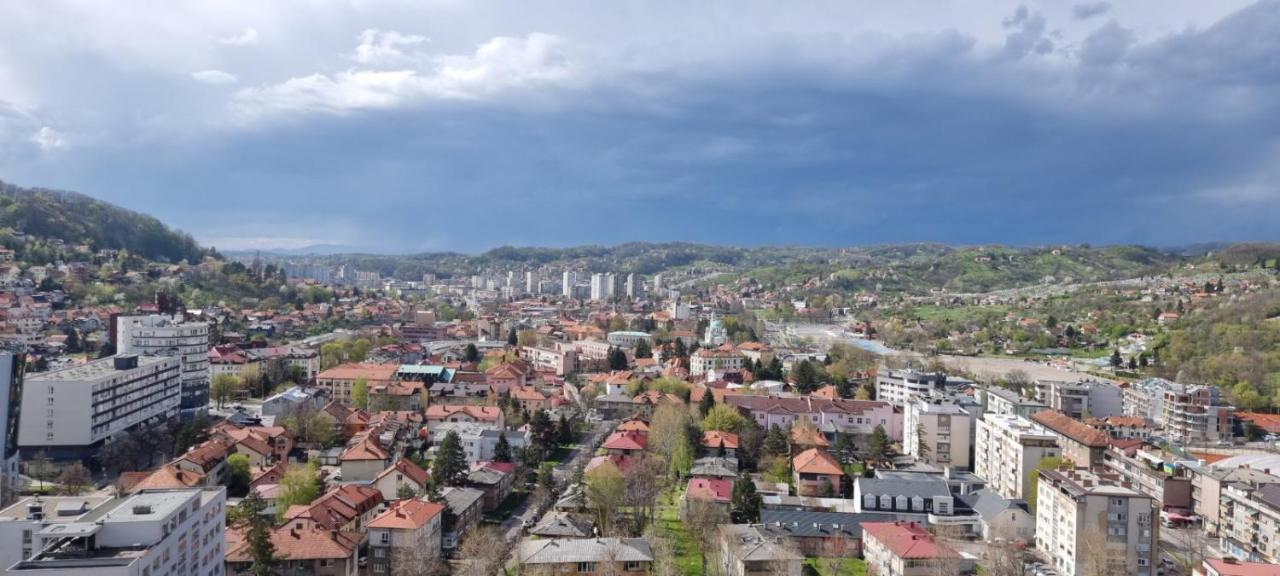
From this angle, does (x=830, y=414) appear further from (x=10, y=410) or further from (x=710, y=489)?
(x=10, y=410)

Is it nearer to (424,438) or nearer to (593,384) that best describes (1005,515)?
(424,438)

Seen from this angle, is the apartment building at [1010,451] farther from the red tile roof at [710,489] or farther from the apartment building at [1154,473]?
the red tile roof at [710,489]

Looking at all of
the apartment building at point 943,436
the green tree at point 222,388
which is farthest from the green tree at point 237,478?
the apartment building at point 943,436

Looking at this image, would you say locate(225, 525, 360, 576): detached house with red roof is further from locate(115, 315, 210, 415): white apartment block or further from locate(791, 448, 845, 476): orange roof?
locate(115, 315, 210, 415): white apartment block

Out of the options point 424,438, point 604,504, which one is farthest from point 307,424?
point 604,504

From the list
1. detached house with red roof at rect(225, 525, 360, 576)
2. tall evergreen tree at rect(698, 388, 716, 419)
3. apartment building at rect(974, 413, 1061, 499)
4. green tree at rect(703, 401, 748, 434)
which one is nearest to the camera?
detached house with red roof at rect(225, 525, 360, 576)

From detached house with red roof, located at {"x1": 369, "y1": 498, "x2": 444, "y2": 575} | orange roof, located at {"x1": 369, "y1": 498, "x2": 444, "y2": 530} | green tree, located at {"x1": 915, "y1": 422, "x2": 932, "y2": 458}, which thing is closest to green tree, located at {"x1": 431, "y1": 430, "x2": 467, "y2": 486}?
orange roof, located at {"x1": 369, "y1": 498, "x2": 444, "y2": 530}

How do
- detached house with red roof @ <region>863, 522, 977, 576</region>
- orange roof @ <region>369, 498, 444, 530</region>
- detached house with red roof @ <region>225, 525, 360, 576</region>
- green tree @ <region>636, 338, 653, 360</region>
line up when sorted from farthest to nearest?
green tree @ <region>636, 338, 653, 360</region> → orange roof @ <region>369, 498, 444, 530</region> → detached house with red roof @ <region>863, 522, 977, 576</region> → detached house with red roof @ <region>225, 525, 360, 576</region>
